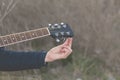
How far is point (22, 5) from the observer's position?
6516 millimetres

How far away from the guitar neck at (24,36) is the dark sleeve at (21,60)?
9 centimetres

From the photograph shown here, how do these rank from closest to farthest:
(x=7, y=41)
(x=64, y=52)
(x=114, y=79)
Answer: (x=64, y=52)
(x=7, y=41)
(x=114, y=79)

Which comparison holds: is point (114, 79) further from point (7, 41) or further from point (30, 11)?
point (7, 41)

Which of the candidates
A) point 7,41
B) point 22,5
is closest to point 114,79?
point 22,5

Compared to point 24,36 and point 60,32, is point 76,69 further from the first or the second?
point 60,32

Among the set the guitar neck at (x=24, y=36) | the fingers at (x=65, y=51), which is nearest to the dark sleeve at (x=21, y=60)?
the guitar neck at (x=24, y=36)

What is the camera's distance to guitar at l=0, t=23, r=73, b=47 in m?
3.62

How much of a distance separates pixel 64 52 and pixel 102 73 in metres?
2.86

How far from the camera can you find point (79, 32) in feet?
21.4

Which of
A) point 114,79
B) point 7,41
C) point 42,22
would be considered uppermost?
point 7,41

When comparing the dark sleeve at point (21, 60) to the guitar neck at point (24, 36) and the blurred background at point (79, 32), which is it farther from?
the blurred background at point (79, 32)

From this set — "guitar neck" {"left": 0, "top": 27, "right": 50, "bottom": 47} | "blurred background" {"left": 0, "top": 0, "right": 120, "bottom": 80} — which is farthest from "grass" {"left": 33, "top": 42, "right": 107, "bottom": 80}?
"guitar neck" {"left": 0, "top": 27, "right": 50, "bottom": 47}

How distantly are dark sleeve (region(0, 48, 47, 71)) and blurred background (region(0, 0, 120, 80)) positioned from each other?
2.45 metres

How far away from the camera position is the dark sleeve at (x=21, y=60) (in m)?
3.76
